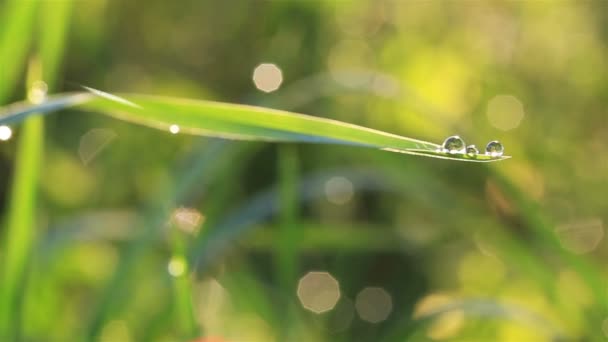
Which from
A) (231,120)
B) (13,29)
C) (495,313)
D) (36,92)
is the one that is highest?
(13,29)

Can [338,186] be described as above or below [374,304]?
above

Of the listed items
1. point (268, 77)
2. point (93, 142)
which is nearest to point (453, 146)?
point (268, 77)

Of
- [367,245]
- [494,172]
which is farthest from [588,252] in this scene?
[494,172]

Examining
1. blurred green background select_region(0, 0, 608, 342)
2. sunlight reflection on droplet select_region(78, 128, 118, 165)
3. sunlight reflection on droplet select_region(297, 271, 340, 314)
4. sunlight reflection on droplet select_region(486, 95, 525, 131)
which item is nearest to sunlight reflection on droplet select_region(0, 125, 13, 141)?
blurred green background select_region(0, 0, 608, 342)

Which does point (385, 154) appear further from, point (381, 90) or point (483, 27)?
point (483, 27)

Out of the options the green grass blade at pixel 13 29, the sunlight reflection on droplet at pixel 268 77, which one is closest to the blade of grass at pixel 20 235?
the green grass blade at pixel 13 29

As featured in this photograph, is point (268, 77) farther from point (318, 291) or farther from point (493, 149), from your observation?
point (493, 149)

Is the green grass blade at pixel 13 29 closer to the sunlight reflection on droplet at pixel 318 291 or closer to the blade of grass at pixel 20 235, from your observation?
the blade of grass at pixel 20 235

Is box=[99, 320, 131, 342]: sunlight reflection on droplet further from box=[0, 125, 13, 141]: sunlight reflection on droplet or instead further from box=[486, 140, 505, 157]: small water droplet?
box=[486, 140, 505, 157]: small water droplet
